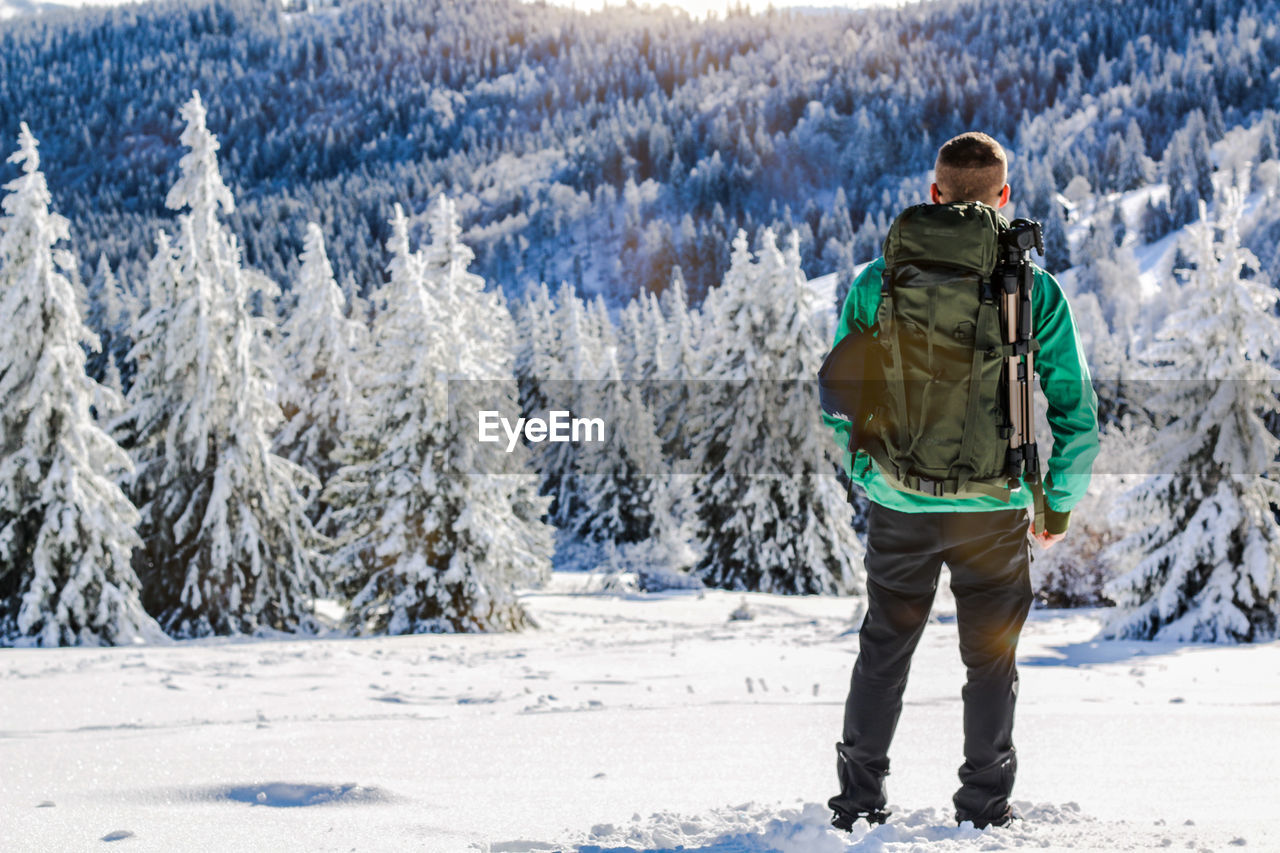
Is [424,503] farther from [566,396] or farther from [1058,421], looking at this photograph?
[566,396]

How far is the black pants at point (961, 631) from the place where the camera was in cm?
304

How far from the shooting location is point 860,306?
318 centimetres

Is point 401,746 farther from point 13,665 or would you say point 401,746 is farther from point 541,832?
point 13,665

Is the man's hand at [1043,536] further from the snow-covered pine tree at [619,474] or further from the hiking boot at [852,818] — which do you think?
the snow-covered pine tree at [619,474]


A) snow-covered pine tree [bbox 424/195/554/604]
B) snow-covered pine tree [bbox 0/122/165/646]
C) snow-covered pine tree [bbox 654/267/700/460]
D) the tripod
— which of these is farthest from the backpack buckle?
snow-covered pine tree [bbox 654/267/700/460]

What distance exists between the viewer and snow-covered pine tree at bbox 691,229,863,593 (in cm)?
2853

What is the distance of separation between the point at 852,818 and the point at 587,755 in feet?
6.11

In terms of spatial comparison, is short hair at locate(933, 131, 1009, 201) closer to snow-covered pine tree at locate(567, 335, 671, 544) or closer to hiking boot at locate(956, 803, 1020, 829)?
hiking boot at locate(956, 803, 1020, 829)

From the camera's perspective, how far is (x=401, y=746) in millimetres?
4887

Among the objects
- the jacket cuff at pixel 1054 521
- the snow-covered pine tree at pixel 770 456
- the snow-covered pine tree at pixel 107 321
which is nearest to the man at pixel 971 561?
the jacket cuff at pixel 1054 521

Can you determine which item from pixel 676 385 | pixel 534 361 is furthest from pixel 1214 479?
pixel 534 361

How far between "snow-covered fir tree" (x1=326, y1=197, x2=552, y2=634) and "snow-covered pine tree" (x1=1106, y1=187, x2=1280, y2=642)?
35.4ft

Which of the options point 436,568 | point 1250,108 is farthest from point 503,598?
point 1250,108

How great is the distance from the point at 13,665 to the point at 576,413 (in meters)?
42.4
